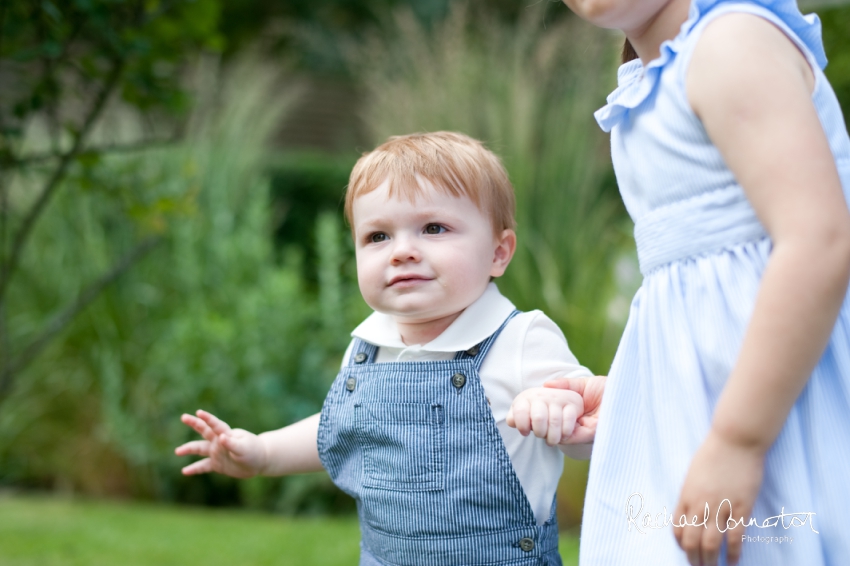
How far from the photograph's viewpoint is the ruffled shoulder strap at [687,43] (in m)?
1.03

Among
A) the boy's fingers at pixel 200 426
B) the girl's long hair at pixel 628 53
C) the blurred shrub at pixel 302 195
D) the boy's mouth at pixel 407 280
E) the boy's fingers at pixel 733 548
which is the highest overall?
the blurred shrub at pixel 302 195

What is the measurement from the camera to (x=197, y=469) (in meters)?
1.67

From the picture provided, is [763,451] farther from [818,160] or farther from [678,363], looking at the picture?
[818,160]

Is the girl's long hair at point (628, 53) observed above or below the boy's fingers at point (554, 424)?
above

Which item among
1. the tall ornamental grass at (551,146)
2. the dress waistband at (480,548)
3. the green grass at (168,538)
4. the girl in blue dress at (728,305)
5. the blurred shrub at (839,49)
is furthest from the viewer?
the tall ornamental grass at (551,146)

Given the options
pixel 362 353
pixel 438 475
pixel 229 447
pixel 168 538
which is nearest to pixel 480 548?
pixel 438 475

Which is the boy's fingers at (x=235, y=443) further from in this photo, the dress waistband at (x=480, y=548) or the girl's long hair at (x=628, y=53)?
the girl's long hair at (x=628, y=53)

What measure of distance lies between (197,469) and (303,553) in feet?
5.51

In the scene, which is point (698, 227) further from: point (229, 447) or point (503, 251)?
point (229, 447)

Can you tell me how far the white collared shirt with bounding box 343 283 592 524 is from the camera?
136 centimetres

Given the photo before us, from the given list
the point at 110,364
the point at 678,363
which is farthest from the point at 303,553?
the point at 678,363

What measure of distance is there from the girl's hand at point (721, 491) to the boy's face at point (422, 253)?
1.78 ft

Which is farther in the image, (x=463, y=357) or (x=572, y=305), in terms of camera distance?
(x=572, y=305)
